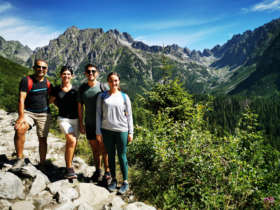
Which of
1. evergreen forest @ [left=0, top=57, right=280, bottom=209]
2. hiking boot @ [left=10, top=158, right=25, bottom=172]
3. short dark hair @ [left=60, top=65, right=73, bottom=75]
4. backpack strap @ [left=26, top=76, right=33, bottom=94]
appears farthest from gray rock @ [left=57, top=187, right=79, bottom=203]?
short dark hair @ [left=60, top=65, right=73, bottom=75]

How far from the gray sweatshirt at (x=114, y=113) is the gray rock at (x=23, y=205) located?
1.81 metres

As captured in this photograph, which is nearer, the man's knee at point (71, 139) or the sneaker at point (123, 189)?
the sneaker at point (123, 189)

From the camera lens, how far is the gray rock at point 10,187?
3.53 metres

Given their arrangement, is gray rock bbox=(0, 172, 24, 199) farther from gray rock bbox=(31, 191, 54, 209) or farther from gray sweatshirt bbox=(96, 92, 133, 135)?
gray sweatshirt bbox=(96, 92, 133, 135)

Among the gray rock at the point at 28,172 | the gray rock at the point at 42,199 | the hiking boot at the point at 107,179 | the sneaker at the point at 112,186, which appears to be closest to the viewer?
the gray rock at the point at 42,199

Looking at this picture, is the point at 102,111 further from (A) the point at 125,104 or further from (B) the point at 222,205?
(B) the point at 222,205

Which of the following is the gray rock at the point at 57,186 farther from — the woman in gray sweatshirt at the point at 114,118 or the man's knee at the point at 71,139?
the woman in gray sweatshirt at the point at 114,118

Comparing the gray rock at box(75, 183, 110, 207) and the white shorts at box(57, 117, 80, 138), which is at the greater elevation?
the white shorts at box(57, 117, 80, 138)

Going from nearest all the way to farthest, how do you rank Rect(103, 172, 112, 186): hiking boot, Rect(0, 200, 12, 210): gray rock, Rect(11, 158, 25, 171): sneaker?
1. Rect(0, 200, 12, 210): gray rock
2. Rect(11, 158, 25, 171): sneaker
3. Rect(103, 172, 112, 186): hiking boot

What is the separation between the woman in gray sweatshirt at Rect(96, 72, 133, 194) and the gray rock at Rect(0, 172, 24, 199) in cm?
179

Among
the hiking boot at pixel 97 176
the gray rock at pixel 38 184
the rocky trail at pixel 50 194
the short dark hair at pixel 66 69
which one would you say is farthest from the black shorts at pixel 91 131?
the short dark hair at pixel 66 69

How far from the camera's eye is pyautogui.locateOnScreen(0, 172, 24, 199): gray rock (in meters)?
3.53

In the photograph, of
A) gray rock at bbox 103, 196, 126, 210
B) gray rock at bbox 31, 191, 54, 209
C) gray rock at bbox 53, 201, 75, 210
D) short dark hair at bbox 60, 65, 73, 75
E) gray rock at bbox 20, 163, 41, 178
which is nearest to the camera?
gray rock at bbox 53, 201, 75, 210

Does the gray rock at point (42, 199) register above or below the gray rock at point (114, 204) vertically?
above
